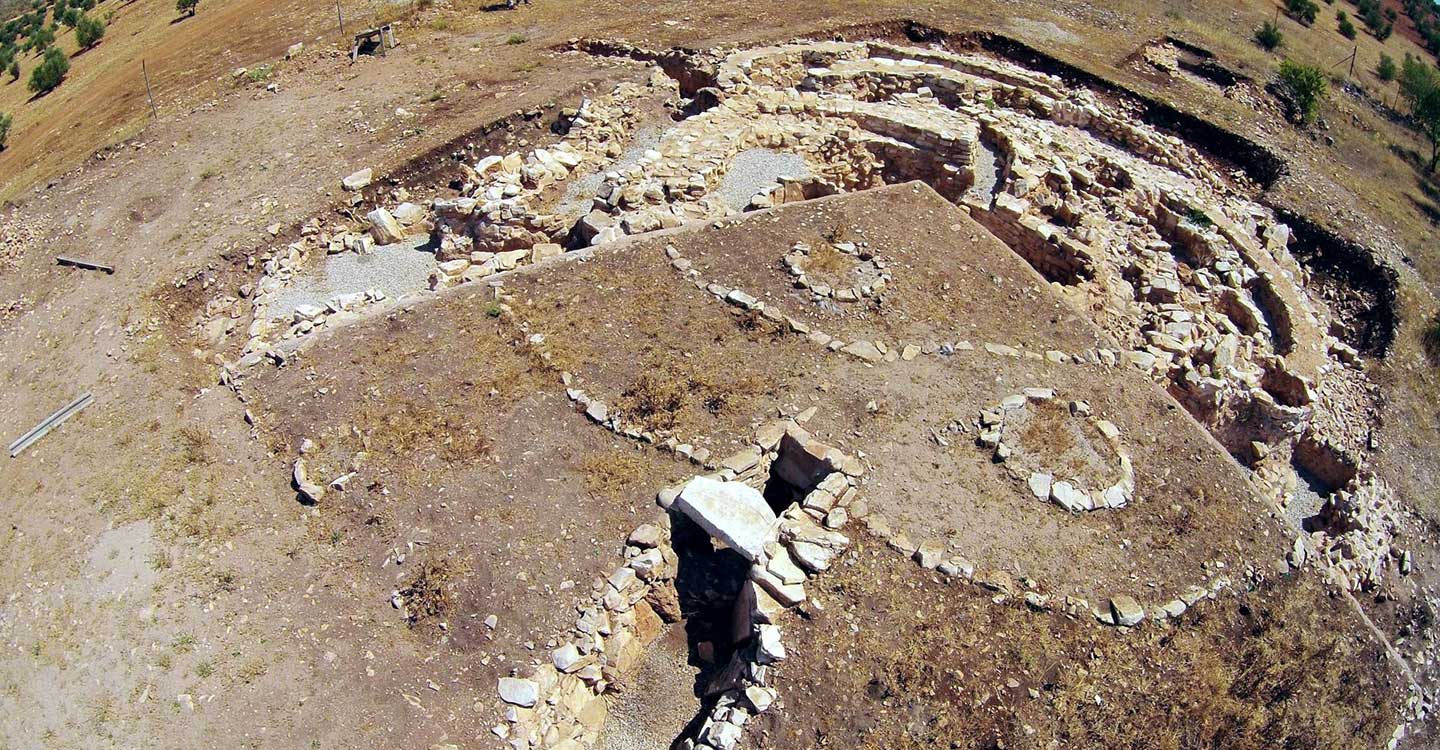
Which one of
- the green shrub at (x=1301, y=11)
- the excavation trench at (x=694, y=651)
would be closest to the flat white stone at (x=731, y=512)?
the excavation trench at (x=694, y=651)

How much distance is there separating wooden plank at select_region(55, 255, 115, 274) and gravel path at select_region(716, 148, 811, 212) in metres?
13.0

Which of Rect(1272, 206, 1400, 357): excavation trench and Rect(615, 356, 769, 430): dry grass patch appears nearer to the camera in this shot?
Rect(615, 356, 769, 430): dry grass patch

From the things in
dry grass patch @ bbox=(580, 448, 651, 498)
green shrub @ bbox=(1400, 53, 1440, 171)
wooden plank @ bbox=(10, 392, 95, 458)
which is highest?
dry grass patch @ bbox=(580, 448, 651, 498)

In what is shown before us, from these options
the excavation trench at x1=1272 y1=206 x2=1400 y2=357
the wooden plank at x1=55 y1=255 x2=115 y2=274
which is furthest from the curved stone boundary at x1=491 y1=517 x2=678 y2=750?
the excavation trench at x1=1272 y1=206 x2=1400 y2=357

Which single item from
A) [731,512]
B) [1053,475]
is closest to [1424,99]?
[1053,475]

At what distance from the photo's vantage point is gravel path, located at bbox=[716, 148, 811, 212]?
18.9 m

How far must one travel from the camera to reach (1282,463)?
17406 mm

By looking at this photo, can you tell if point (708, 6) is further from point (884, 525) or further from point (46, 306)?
point (884, 525)

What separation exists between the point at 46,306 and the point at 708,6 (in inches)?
812

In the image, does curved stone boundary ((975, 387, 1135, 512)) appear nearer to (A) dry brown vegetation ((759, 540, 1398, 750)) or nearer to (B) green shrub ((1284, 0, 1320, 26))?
(A) dry brown vegetation ((759, 540, 1398, 750))

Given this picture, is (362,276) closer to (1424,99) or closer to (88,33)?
(88,33)

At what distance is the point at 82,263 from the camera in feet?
64.0

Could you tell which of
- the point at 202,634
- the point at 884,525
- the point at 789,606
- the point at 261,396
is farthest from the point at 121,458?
the point at 884,525

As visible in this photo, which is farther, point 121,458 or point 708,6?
point 708,6
